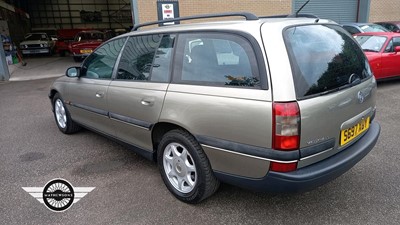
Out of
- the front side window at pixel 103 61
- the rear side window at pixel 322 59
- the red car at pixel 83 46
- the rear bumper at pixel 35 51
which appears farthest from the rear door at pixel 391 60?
the rear bumper at pixel 35 51

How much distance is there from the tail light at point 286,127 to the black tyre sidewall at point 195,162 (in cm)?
70

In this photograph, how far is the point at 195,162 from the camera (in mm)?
2576

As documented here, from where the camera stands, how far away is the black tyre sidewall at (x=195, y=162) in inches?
101

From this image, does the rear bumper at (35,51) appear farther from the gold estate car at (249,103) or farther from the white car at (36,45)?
the gold estate car at (249,103)

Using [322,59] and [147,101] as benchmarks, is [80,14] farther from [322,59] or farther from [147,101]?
[322,59]

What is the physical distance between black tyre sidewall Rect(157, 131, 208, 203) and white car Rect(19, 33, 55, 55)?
65.5ft

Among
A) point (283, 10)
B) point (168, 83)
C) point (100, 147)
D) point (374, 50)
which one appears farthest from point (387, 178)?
point (283, 10)

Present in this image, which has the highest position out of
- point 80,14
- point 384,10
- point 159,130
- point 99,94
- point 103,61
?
point 80,14

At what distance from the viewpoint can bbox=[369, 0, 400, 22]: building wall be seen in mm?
15438

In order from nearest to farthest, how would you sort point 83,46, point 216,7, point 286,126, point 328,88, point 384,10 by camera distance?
point 286,126, point 328,88, point 216,7, point 83,46, point 384,10

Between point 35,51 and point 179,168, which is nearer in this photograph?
point 179,168

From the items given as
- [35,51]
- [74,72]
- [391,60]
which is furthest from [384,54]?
[35,51]

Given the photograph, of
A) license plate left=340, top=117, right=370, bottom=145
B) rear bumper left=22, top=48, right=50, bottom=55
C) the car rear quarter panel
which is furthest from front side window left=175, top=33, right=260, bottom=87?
rear bumper left=22, top=48, right=50, bottom=55

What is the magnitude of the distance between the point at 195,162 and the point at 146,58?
3.95ft
